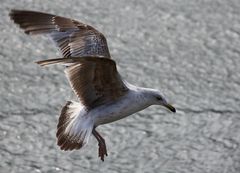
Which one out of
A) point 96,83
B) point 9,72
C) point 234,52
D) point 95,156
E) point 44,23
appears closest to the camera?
point 96,83

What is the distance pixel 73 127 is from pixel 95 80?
249mm

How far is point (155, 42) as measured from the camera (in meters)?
6.02

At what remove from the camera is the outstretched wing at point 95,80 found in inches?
152

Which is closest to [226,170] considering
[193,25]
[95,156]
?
[95,156]

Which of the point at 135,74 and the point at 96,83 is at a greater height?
the point at 96,83

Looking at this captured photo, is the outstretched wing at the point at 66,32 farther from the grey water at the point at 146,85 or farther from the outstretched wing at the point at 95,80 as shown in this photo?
the grey water at the point at 146,85

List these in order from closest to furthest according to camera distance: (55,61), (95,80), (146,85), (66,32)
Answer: (55,61) → (95,80) → (66,32) → (146,85)

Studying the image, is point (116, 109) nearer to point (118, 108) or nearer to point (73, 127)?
point (118, 108)

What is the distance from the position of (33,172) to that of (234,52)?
2.00m

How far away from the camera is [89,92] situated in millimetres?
4090

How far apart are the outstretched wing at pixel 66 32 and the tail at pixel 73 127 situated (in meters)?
0.31

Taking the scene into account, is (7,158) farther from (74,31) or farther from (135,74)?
(135,74)

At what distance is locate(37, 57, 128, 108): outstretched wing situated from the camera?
386cm

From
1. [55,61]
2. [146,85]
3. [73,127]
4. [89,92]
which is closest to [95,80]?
[89,92]
